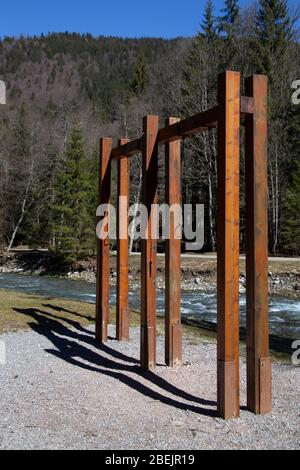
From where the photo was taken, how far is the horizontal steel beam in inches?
201

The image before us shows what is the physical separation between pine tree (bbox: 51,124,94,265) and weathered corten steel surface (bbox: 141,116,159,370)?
19516 mm

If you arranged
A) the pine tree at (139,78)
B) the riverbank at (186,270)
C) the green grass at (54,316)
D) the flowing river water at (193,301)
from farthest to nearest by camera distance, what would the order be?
the pine tree at (139,78), the riverbank at (186,270), the flowing river water at (193,301), the green grass at (54,316)

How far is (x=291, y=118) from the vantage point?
28.5 m

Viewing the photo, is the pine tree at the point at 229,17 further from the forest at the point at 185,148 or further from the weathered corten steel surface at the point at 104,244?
the weathered corten steel surface at the point at 104,244

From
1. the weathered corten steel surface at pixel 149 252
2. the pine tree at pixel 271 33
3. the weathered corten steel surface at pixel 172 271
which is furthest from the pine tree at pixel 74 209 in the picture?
the weathered corten steel surface at pixel 149 252

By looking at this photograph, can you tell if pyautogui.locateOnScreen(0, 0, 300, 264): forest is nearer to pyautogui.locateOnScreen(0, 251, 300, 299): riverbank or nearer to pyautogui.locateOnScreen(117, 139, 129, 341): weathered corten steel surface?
pyautogui.locateOnScreen(0, 251, 300, 299): riverbank

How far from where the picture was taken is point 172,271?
7.00 meters

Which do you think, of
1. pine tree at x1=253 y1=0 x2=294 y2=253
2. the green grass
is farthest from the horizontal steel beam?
pine tree at x1=253 y1=0 x2=294 y2=253

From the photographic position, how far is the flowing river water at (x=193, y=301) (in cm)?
1220

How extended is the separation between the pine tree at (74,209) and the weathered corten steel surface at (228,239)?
846 inches

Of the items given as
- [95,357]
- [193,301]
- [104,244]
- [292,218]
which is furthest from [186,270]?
[95,357]

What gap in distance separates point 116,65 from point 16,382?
94.6 metres
